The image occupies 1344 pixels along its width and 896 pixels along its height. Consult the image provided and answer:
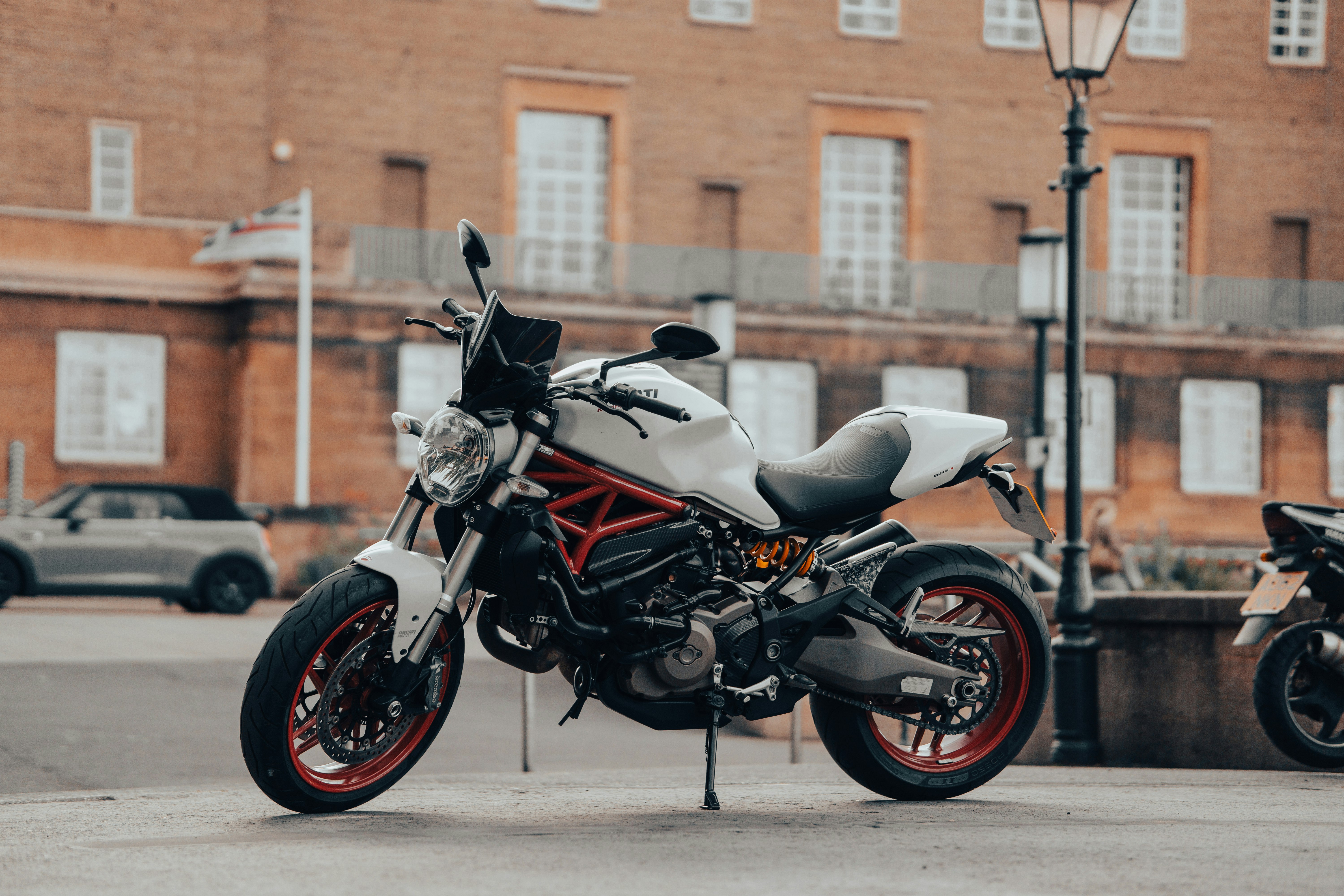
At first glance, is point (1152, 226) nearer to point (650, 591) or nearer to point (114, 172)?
point (114, 172)

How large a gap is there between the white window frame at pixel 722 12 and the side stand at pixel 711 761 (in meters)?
29.5

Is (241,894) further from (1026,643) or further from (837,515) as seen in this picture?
(1026,643)

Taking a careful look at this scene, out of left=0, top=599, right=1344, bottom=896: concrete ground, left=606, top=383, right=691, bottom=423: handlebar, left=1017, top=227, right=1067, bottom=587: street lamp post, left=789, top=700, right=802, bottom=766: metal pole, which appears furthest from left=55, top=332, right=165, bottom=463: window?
left=606, top=383, right=691, bottom=423: handlebar

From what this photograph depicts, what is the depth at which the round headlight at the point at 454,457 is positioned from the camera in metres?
4.98

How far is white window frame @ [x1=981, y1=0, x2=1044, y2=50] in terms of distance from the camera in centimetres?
3516

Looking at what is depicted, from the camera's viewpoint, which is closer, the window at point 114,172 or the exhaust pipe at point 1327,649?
the exhaust pipe at point 1327,649

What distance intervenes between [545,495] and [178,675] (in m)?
9.35

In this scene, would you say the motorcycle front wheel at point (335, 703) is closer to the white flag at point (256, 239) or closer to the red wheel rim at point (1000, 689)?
the red wheel rim at point (1000, 689)

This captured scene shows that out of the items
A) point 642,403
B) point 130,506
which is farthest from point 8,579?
point 642,403

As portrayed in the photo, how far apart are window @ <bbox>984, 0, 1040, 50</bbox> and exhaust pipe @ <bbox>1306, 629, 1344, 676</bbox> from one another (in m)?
29.5

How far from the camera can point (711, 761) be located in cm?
541

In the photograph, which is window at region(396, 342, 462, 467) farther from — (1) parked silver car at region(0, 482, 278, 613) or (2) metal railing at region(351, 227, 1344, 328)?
(1) parked silver car at region(0, 482, 278, 613)

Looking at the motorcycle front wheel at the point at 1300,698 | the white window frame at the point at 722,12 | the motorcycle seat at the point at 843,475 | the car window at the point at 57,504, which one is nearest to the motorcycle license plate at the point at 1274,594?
the motorcycle front wheel at the point at 1300,698

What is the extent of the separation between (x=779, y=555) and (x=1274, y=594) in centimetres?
315
